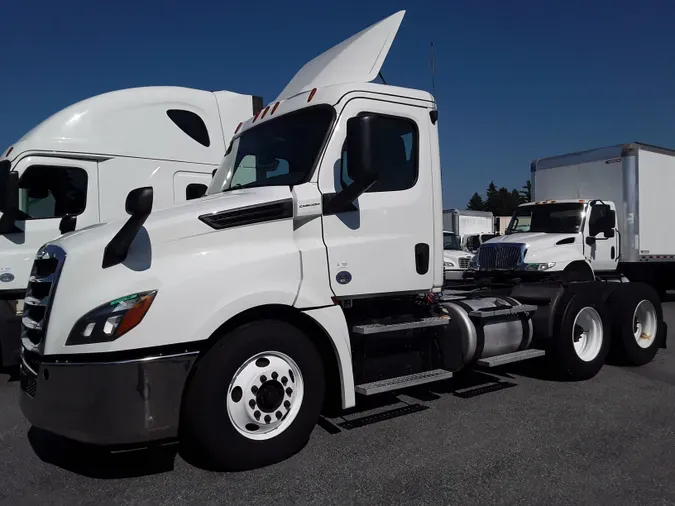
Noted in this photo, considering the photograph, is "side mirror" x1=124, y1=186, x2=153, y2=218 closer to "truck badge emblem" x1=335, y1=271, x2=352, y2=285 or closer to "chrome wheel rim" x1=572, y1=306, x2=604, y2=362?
"truck badge emblem" x1=335, y1=271, x2=352, y2=285

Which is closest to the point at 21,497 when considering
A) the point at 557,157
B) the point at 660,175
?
the point at 557,157

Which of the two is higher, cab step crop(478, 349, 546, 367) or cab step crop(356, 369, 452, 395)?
cab step crop(356, 369, 452, 395)

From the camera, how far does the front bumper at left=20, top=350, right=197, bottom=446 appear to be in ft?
11.5

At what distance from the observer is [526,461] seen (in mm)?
4203

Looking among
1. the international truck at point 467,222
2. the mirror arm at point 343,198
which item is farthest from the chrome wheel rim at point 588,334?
the international truck at point 467,222

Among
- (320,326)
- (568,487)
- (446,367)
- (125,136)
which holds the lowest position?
(568,487)

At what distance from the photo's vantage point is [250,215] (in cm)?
416

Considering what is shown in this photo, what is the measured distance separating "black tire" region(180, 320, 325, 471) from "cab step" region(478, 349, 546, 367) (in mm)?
2123

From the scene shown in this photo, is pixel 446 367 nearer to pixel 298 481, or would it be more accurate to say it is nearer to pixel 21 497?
A: pixel 298 481

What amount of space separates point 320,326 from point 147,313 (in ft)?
4.28

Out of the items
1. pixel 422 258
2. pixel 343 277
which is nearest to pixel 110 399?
pixel 343 277

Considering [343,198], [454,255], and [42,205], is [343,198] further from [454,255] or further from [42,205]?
[454,255]

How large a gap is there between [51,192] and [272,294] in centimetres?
520

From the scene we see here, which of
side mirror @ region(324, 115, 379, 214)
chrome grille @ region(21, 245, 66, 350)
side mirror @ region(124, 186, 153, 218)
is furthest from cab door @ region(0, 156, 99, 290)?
side mirror @ region(324, 115, 379, 214)
